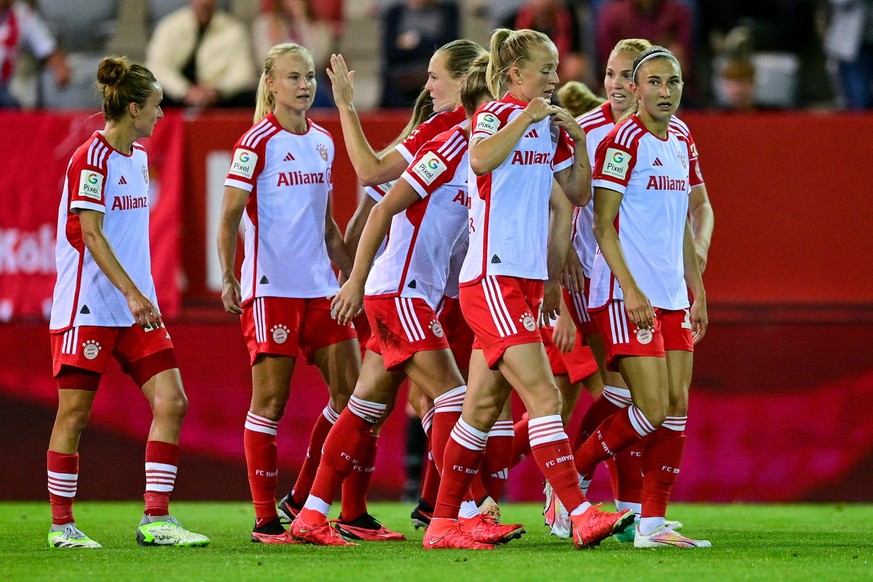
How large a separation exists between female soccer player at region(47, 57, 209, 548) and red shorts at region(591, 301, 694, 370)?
212 centimetres

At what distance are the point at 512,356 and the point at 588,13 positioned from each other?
285 inches

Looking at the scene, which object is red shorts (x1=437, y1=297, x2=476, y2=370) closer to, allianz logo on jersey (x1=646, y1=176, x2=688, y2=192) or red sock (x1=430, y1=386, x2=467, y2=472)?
red sock (x1=430, y1=386, x2=467, y2=472)

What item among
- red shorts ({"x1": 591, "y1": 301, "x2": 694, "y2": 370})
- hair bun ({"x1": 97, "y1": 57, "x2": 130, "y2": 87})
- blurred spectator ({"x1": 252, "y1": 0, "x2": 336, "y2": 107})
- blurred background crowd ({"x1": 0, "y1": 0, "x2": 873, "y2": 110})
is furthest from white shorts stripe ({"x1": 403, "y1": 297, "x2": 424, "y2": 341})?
blurred spectator ({"x1": 252, "y1": 0, "x2": 336, "y2": 107})

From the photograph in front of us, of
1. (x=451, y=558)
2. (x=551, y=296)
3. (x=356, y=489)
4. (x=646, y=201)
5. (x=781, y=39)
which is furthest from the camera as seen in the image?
(x=781, y=39)

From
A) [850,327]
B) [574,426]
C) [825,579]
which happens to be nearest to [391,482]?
[574,426]

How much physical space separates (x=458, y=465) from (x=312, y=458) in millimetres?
1457

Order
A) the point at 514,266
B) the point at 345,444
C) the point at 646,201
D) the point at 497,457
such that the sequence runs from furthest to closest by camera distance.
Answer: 1. the point at 497,457
2. the point at 345,444
3. the point at 646,201
4. the point at 514,266

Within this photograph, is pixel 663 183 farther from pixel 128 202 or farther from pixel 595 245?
pixel 128 202

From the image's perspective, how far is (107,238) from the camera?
6.96 metres

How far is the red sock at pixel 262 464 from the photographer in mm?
7195

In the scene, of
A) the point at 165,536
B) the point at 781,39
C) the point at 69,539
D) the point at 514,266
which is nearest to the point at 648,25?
the point at 781,39

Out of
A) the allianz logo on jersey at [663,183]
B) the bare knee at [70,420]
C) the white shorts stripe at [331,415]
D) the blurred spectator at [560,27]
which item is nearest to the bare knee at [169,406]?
the bare knee at [70,420]

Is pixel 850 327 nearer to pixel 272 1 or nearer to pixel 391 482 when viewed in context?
pixel 391 482

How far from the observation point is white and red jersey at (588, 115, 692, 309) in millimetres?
6699
